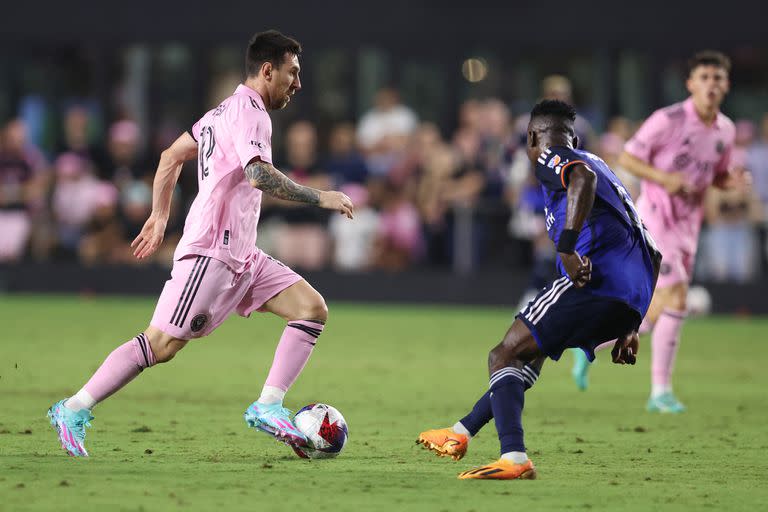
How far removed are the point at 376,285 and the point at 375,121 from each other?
240cm

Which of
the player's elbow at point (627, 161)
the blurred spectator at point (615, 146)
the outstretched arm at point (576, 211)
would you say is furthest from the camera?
the blurred spectator at point (615, 146)

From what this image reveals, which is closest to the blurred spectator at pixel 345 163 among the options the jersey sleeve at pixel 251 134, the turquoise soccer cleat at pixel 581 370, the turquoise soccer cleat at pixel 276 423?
the turquoise soccer cleat at pixel 581 370

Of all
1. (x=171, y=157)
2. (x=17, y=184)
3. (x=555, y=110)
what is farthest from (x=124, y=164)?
(x=555, y=110)

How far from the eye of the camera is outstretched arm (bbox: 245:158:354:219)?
7.04 meters

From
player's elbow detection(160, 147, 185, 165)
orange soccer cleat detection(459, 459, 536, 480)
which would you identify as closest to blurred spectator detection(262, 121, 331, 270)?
player's elbow detection(160, 147, 185, 165)

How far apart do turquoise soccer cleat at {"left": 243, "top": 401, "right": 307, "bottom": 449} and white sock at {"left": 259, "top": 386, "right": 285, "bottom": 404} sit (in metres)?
0.03

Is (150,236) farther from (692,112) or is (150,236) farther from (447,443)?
(692,112)

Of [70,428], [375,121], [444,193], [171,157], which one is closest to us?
[70,428]

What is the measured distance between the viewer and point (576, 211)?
6652 mm

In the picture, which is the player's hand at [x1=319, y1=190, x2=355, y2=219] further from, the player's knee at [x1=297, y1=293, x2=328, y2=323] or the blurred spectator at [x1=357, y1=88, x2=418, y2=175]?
the blurred spectator at [x1=357, y1=88, x2=418, y2=175]

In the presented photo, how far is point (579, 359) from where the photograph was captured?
11.3 m

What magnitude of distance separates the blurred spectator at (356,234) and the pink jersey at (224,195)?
11.3 metres

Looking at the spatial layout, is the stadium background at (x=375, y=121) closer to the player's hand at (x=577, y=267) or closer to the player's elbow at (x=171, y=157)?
the player's elbow at (x=171, y=157)

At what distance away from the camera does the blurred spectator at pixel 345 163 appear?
19188mm
